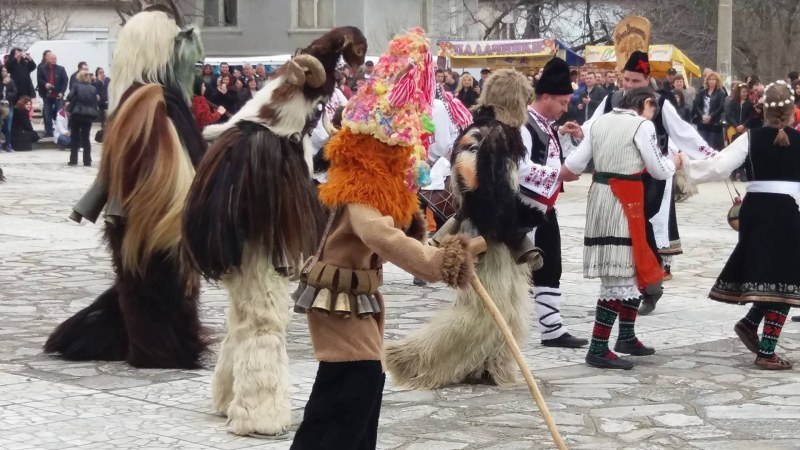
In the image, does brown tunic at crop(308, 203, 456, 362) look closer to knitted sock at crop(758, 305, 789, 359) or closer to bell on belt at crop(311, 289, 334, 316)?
bell on belt at crop(311, 289, 334, 316)

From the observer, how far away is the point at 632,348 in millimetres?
8422

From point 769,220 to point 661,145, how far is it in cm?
220

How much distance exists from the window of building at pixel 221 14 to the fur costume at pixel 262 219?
135 ft

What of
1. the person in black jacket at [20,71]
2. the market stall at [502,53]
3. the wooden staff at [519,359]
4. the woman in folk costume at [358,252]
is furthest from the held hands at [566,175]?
the market stall at [502,53]

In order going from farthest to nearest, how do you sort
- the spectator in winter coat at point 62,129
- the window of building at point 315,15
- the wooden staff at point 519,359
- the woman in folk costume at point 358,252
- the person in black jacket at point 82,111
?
the window of building at point 315,15, the spectator in winter coat at point 62,129, the person in black jacket at point 82,111, the woman in folk costume at point 358,252, the wooden staff at point 519,359

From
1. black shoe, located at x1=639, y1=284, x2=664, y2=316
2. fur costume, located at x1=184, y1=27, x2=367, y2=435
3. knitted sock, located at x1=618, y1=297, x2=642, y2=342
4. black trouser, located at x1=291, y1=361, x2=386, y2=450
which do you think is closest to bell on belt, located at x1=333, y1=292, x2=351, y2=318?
black trouser, located at x1=291, y1=361, x2=386, y2=450

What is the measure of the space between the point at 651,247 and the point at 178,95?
2948 mm

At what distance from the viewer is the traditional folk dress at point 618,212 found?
7922 mm

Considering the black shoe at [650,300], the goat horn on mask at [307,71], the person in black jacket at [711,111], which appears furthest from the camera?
the person in black jacket at [711,111]

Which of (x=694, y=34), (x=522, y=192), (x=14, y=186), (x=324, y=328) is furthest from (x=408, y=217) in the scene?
(x=694, y=34)

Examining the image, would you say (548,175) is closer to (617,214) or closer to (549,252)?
(617,214)

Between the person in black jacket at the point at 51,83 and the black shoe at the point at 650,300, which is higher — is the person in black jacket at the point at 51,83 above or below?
above

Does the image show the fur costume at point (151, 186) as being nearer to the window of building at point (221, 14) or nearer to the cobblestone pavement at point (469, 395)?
the cobblestone pavement at point (469, 395)

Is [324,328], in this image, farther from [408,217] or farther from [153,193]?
[153,193]
